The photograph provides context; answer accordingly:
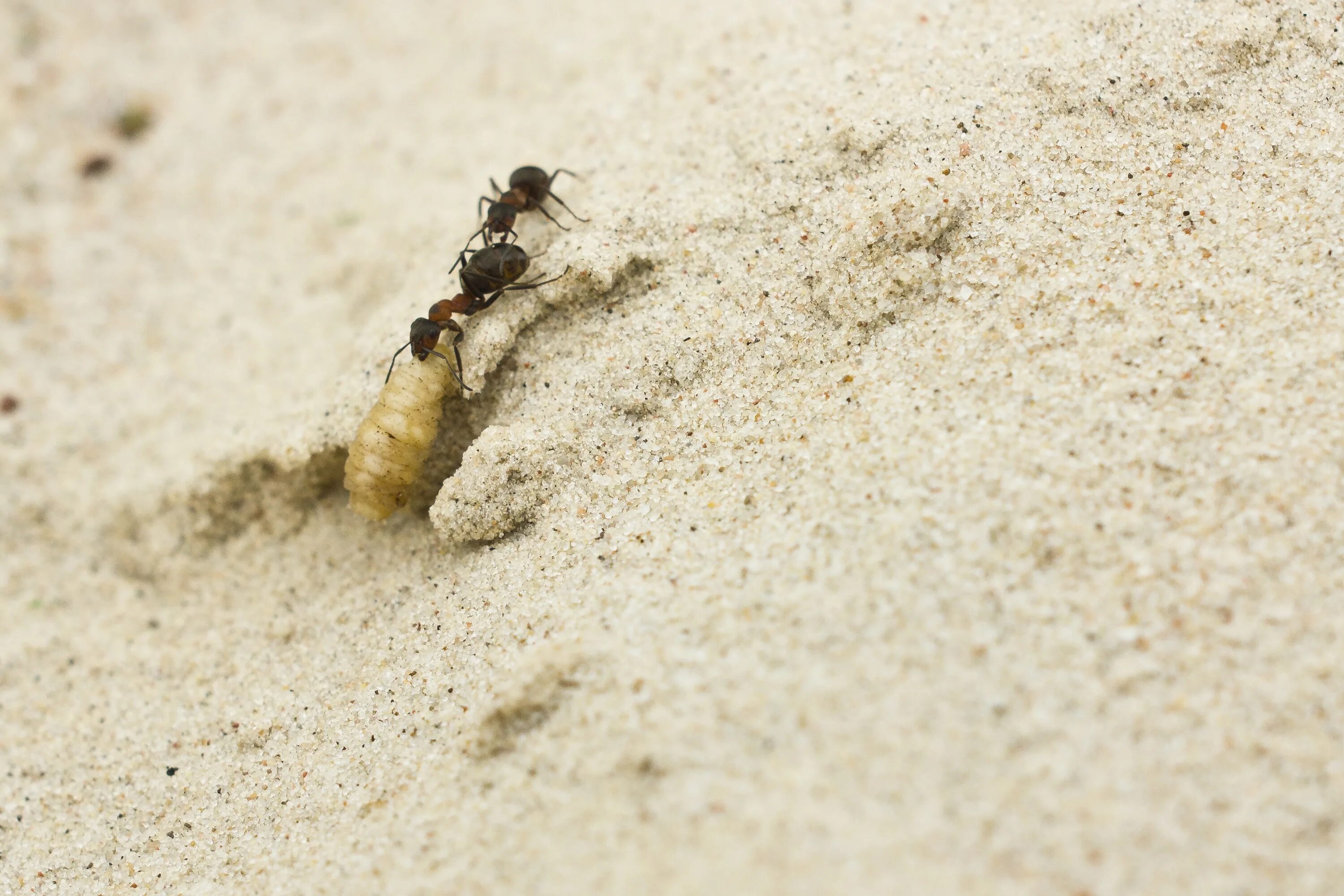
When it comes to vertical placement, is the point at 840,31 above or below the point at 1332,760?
above

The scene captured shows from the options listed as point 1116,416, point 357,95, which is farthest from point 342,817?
point 357,95

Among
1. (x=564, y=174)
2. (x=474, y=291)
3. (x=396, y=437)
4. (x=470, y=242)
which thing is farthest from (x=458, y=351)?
(x=564, y=174)

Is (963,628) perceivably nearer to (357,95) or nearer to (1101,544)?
(1101,544)

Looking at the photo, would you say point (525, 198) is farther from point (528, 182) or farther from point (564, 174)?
point (564, 174)

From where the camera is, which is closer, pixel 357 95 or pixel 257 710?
pixel 257 710

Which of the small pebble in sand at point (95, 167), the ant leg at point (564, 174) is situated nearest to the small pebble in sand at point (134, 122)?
→ the small pebble in sand at point (95, 167)

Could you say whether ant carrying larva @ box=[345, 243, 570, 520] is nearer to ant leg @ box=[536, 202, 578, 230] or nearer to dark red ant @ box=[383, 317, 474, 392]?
dark red ant @ box=[383, 317, 474, 392]

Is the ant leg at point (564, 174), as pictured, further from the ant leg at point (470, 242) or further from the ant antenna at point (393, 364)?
the ant antenna at point (393, 364)
